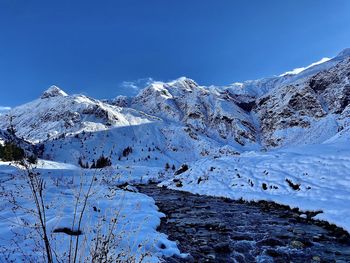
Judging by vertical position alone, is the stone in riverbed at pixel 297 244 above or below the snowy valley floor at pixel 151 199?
below

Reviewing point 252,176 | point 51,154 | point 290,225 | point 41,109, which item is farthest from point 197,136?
point 290,225

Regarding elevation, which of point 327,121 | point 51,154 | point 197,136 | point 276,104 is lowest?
point 51,154

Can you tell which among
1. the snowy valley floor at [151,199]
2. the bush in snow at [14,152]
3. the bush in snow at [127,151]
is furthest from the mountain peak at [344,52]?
the bush in snow at [14,152]

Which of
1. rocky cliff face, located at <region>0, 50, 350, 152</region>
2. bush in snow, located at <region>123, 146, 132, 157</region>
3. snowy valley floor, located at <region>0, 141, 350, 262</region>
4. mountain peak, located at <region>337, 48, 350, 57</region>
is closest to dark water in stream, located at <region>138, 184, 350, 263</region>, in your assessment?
snowy valley floor, located at <region>0, 141, 350, 262</region>

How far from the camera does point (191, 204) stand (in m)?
22.6

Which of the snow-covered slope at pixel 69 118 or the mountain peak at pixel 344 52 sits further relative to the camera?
the mountain peak at pixel 344 52

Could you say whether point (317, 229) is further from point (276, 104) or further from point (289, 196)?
point (276, 104)

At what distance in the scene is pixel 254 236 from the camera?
43.3 ft

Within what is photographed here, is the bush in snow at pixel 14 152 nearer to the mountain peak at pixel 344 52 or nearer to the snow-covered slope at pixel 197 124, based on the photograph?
the snow-covered slope at pixel 197 124

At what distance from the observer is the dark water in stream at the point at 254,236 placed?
10.4 meters

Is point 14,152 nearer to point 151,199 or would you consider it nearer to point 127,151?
point 151,199

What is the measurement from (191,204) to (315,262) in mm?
13399

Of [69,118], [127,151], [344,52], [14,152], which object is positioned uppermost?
[344,52]

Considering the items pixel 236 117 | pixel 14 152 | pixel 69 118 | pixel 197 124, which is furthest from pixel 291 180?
pixel 69 118
